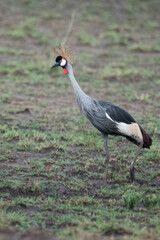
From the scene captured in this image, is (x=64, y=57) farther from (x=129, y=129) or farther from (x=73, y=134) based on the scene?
(x=73, y=134)

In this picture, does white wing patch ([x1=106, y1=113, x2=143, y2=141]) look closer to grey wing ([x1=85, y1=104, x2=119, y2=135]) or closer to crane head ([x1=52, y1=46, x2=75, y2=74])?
grey wing ([x1=85, y1=104, x2=119, y2=135])

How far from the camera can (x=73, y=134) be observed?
702cm

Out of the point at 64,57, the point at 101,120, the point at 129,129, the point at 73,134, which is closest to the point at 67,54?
the point at 64,57

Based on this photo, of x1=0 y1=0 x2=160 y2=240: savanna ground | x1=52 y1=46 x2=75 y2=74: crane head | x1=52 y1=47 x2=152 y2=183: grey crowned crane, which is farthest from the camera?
x1=52 y1=46 x2=75 y2=74: crane head

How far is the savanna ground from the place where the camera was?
173 inches

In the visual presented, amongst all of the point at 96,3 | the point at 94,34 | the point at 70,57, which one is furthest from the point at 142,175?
the point at 96,3

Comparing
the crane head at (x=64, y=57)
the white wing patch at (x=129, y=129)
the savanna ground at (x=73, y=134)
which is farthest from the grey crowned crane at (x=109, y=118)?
the savanna ground at (x=73, y=134)

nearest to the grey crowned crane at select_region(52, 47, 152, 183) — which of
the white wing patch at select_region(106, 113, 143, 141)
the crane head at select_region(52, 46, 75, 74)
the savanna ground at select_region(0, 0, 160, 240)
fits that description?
the white wing patch at select_region(106, 113, 143, 141)

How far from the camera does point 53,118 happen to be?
25.6 ft

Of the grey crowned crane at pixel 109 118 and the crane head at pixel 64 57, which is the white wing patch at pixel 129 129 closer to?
the grey crowned crane at pixel 109 118

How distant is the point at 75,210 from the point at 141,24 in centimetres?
1187

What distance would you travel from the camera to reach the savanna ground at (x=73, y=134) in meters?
4.39

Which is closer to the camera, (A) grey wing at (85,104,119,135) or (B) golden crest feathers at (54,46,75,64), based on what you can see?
(A) grey wing at (85,104,119,135)

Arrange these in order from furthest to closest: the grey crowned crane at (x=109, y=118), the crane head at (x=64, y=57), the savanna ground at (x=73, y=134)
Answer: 1. the crane head at (x=64, y=57)
2. the grey crowned crane at (x=109, y=118)
3. the savanna ground at (x=73, y=134)
